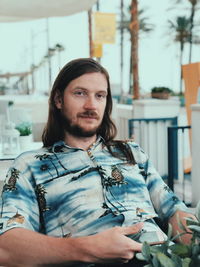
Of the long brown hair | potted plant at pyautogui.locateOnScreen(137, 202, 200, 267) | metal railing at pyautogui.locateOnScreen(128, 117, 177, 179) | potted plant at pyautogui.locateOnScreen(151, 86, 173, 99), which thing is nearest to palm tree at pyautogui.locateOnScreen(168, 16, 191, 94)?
potted plant at pyautogui.locateOnScreen(151, 86, 173, 99)

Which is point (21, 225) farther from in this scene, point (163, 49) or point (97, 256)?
point (163, 49)

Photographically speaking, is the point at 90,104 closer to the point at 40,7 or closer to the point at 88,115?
the point at 88,115

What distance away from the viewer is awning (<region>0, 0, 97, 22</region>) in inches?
147

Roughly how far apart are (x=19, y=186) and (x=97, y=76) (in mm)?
511

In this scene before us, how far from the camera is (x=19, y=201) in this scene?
1.39 meters

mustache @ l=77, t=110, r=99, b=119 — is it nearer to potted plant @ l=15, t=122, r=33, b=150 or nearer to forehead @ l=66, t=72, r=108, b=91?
forehead @ l=66, t=72, r=108, b=91

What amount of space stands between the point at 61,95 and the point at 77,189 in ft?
1.27

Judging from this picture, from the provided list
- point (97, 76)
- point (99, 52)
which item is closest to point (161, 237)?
point (97, 76)

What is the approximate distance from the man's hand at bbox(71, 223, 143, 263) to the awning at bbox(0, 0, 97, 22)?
2951mm

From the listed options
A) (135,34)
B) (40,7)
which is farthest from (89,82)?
(135,34)

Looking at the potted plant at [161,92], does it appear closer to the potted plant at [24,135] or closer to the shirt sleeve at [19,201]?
the potted plant at [24,135]

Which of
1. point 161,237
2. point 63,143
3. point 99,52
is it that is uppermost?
point 99,52

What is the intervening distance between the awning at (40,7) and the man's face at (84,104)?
2.39 meters

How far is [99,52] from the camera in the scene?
5.98 metres
